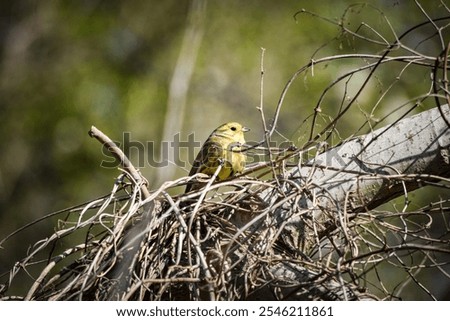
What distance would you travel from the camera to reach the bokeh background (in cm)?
667

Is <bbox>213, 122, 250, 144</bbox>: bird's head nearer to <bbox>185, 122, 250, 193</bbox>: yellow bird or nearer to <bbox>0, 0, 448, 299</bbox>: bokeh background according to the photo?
<bbox>185, 122, 250, 193</bbox>: yellow bird

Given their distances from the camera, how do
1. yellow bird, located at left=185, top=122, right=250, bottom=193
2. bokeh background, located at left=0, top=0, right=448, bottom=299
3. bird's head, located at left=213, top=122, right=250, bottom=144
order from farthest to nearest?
bokeh background, located at left=0, top=0, right=448, bottom=299 → bird's head, located at left=213, top=122, right=250, bottom=144 → yellow bird, located at left=185, top=122, right=250, bottom=193

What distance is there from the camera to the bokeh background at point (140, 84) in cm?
667

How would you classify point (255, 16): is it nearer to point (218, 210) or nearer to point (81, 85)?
point (81, 85)

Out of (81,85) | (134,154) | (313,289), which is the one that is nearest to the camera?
(313,289)

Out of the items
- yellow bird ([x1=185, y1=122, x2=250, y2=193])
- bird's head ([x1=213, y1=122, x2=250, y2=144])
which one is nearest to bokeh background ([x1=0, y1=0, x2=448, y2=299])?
bird's head ([x1=213, y1=122, x2=250, y2=144])

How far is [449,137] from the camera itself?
11.1ft

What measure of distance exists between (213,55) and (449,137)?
13.1 ft

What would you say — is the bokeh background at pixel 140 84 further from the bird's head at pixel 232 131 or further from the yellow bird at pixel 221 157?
the yellow bird at pixel 221 157

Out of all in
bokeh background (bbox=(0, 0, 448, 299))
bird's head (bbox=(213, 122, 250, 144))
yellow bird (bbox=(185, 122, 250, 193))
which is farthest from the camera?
bokeh background (bbox=(0, 0, 448, 299))

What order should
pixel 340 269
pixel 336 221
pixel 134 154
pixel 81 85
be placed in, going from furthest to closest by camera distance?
1. pixel 81 85
2. pixel 134 154
3. pixel 336 221
4. pixel 340 269

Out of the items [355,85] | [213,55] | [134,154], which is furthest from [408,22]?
[134,154]

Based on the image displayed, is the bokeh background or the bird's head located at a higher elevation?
the bokeh background

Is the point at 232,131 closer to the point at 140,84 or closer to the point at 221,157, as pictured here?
the point at 221,157
